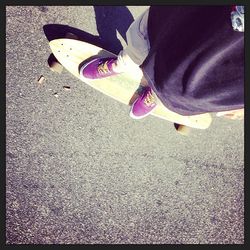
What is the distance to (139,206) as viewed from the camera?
209 centimetres

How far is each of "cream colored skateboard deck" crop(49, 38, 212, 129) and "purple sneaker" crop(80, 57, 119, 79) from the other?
52 mm

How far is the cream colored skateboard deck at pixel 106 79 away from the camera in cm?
197

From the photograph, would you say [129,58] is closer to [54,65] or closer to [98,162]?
[54,65]

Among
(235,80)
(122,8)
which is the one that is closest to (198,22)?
(235,80)

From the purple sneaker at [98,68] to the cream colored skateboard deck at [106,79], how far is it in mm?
52

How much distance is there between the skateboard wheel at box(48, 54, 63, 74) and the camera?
6.45 ft

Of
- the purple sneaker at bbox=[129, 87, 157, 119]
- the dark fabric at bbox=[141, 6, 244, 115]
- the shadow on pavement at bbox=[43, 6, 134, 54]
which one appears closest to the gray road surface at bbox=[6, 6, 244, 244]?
the shadow on pavement at bbox=[43, 6, 134, 54]

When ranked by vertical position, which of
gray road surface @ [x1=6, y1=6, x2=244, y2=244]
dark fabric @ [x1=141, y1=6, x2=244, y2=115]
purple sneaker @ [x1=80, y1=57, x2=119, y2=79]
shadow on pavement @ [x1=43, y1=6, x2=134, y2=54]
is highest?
dark fabric @ [x1=141, y1=6, x2=244, y2=115]

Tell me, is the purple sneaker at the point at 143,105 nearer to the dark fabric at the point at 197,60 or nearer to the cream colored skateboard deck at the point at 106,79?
the cream colored skateboard deck at the point at 106,79

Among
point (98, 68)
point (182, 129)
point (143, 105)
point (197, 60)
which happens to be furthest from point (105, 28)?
point (197, 60)

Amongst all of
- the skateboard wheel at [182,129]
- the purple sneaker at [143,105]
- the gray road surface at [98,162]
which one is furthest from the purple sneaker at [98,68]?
the skateboard wheel at [182,129]

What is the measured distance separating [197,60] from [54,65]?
3.88 feet

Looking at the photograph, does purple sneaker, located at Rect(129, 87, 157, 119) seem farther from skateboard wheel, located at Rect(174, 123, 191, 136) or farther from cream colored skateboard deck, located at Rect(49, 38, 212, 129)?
skateboard wheel, located at Rect(174, 123, 191, 136)

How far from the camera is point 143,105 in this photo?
189 centimetres
